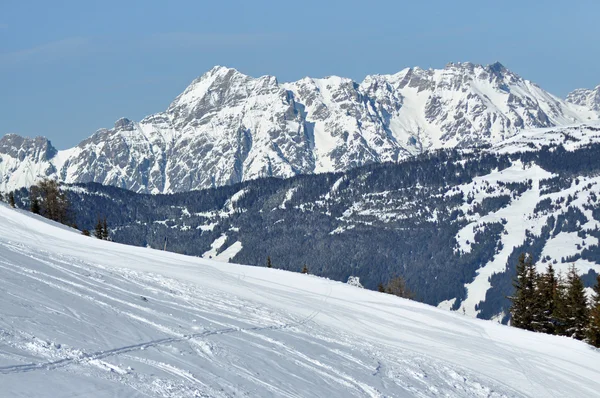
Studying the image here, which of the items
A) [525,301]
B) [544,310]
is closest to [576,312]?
[544,310]

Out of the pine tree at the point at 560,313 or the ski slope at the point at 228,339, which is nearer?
the ski slope at the point at 228,339

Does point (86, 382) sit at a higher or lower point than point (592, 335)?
lower

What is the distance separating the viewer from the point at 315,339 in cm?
3553

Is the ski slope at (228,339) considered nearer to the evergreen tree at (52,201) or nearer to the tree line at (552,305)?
the tree line at (552,305)

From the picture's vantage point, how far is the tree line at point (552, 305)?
66375 mm

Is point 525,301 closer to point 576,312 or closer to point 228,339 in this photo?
point 576,312

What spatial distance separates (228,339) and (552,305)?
152 feet

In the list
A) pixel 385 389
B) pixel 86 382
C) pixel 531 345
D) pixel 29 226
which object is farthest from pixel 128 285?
pixel 29 226

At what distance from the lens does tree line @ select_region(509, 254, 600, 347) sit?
66.4 meters

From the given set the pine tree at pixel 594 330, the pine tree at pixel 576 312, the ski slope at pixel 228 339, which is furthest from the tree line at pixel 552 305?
the ski slope at pixel 228 339

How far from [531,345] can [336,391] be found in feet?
72.4

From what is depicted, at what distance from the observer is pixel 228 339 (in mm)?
30266

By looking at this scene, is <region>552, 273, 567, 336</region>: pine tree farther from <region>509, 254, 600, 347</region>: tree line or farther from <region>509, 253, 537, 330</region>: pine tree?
<region>509, 253, 537, 330</region>: pine tree

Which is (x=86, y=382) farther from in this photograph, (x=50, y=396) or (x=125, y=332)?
(x=125, y=332)
